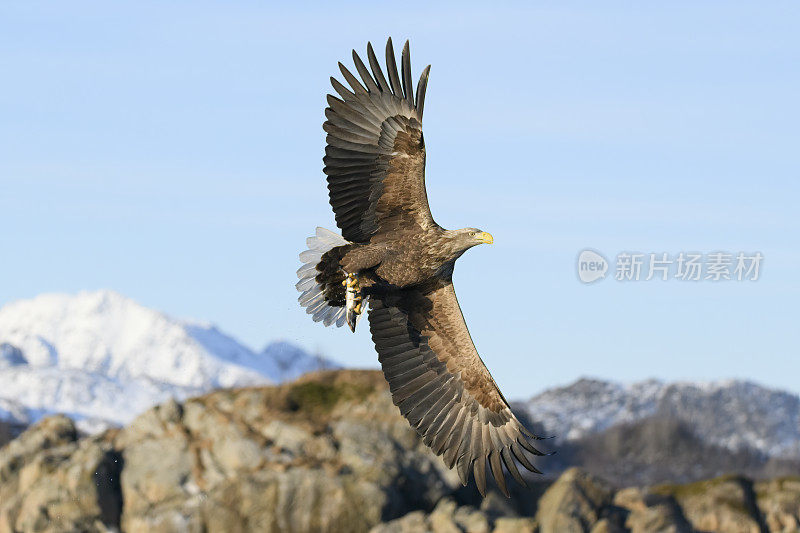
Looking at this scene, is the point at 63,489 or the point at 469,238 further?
the point at 63,489

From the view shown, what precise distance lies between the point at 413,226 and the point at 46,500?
2444cm

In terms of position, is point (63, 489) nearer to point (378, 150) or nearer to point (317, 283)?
point (317, 283)

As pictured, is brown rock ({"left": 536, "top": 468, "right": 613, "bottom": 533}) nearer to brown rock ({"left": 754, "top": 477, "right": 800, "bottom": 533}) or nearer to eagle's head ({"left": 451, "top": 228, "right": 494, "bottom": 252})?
brown rock ({"left": 754, "top": 477, "right": 800, "bottom": 533})

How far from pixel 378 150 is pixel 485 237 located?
1318 millimetres

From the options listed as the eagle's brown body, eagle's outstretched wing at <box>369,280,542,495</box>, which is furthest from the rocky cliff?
the eagle's brown body

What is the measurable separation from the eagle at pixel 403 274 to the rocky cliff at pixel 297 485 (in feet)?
58.7

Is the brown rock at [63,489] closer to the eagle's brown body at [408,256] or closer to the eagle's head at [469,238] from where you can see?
the eagle's brown body at [408,256]

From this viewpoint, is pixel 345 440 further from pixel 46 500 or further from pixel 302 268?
pixel 302 268

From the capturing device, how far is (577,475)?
3444 centimetres

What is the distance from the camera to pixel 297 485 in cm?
3116

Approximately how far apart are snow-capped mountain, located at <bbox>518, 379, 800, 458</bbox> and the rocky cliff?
63.2 m

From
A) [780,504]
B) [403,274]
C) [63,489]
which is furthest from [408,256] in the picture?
[780,504]

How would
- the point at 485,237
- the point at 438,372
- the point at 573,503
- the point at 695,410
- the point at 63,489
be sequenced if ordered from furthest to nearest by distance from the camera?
1. the point at 695,410
2. the point at 63,489
3. the point at 573,503
4. the point at 438,372
5. the point at 485,237

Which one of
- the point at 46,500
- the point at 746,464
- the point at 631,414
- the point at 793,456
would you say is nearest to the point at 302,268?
the point at 46,500
